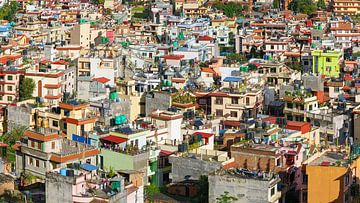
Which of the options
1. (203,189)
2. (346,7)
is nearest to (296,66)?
(203,189)

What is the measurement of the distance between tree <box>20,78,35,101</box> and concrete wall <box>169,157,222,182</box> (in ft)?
23.4

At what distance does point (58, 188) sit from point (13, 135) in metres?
6.19

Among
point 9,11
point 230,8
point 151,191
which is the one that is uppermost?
point 230,8

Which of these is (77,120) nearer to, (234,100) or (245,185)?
(234,100)

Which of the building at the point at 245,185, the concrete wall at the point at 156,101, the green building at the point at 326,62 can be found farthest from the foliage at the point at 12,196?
the green building at the point at 326,62

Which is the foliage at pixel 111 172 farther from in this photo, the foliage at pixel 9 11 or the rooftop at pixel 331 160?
the foliage at pixel 9 11

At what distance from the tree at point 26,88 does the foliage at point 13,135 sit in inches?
84.9

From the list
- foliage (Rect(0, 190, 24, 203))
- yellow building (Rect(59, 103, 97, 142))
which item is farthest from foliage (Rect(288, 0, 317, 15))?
foliage (Rect(0, 190, 24, 203))

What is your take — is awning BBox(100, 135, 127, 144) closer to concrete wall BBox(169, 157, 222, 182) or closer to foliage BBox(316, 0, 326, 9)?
concrete wall BBox(169, 157, 222, 182)

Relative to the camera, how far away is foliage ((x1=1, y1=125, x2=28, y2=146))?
19.3 metres

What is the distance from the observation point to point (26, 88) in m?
22.3

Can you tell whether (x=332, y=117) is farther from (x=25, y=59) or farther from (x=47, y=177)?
(x=25, y=59)

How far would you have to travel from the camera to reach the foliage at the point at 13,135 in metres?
19.3

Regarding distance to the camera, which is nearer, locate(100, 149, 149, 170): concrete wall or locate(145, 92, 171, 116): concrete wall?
locate(100, 149, 149, 170): concrete wall
